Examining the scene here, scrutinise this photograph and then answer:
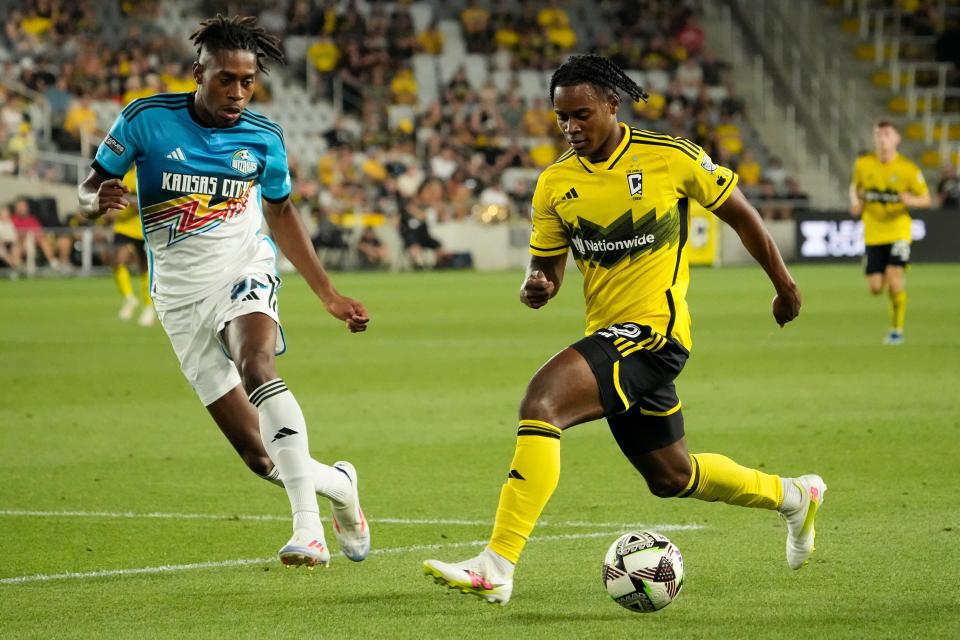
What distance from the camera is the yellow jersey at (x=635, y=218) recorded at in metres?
5.84

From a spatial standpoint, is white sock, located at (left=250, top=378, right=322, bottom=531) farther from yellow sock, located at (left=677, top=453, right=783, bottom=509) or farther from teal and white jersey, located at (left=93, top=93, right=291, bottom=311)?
yellow sock, located at (left=677, top=453, right=783, bottom=509)

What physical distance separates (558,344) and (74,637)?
39.0 feet

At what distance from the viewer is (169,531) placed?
7191 millimetres

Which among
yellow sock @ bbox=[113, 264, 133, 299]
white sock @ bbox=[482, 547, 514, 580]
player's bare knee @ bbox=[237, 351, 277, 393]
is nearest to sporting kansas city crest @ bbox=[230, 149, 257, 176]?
player's bare knee @ bbox=[237, 351, 277, 393]

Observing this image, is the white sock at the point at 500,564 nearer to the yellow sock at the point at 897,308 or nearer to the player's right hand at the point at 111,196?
the player's right hand at the point at 111,196

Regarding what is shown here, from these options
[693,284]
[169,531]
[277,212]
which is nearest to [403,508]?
[169,531]

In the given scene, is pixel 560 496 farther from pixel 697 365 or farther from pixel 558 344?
pixel 558 344

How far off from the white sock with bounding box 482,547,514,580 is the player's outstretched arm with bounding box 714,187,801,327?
1.56 meters

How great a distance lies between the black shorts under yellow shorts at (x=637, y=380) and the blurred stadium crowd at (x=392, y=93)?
26.7m

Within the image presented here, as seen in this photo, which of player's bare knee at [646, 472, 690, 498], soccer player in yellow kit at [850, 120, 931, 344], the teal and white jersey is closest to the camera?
player's bare knee at [646, 472, 690, 498]

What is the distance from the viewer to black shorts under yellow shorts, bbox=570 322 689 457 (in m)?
5.59

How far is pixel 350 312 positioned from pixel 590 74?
135 centimetres

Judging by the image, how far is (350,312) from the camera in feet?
20.2

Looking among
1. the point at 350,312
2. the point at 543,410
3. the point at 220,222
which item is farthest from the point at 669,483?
the point at 220,222
